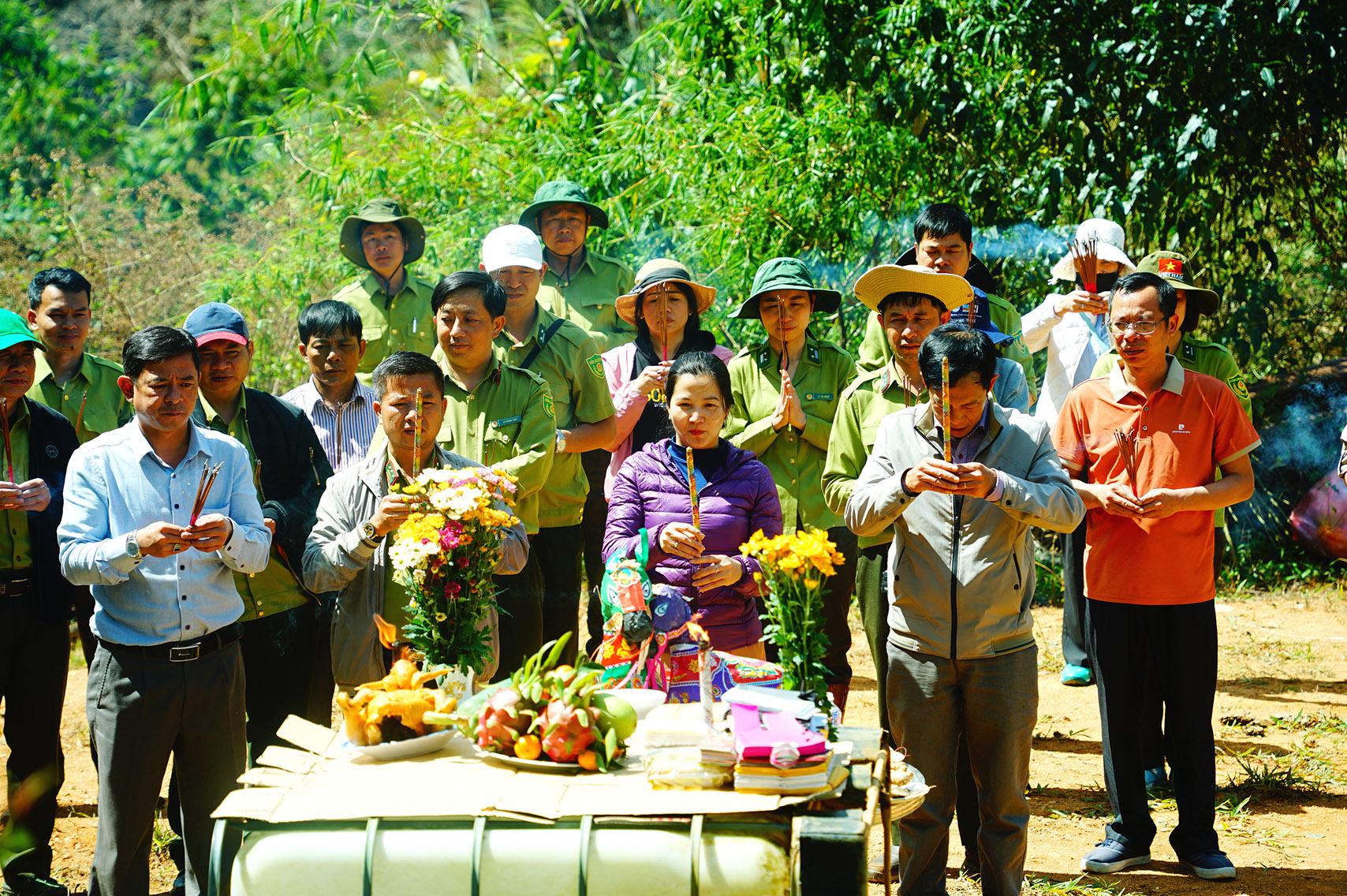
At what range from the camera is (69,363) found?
221 inches

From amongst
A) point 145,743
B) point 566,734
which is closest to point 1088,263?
point 566,734

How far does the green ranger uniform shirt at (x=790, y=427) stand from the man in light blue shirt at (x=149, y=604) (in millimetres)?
2155

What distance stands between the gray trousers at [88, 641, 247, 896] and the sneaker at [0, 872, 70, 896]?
A: 62cm

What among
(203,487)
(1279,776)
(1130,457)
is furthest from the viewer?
(1279,776)

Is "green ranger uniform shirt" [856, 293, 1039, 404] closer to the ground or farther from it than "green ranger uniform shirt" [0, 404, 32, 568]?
farther from it

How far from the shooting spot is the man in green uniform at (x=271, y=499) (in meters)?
4.96

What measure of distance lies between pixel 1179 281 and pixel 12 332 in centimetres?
450

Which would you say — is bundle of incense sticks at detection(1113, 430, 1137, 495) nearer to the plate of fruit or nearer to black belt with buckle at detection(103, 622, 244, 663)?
the plate of fruit

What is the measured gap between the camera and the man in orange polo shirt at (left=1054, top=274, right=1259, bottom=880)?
4809 millimetres

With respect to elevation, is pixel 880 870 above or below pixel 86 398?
below

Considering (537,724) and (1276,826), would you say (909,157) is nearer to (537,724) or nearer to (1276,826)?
(1276,826)

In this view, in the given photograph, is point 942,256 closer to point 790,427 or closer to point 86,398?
point 790,427

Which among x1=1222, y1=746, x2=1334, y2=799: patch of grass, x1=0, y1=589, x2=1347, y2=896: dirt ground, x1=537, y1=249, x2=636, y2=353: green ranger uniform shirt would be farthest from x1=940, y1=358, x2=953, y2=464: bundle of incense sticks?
x1=537, y1=249, x2=636, y2=353: green ranger uniform shirt

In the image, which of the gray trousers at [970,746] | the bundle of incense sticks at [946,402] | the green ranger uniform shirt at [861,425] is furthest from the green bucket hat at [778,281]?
the gray trousers at [970,746]
